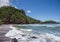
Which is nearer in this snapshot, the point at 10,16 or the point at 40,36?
the point at 40,36

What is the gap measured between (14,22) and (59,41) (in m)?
Answer: 11.2

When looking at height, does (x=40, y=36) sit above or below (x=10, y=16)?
below

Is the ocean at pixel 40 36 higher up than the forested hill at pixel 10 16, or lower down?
lower down

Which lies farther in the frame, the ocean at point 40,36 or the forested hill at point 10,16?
the forested hill at point 10,16

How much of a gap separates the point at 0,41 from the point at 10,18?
35.8ft

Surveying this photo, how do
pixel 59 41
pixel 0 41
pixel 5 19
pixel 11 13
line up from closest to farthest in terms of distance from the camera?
1. pixel 0 41
2. pixel 59 41
3. pixel 5 19
4. pixel 11 13

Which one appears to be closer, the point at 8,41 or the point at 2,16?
the point at 8,41

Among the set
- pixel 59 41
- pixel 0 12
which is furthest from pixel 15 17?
pixel 59 41

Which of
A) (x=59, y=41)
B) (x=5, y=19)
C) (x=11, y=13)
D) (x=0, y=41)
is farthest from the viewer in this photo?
(x=11, y=13)

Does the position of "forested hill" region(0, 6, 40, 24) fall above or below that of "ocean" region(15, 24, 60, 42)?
above

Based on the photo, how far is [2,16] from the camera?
13.2 metres

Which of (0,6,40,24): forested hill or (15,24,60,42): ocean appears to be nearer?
(15,24,60,42): ocean

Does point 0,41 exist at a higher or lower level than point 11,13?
lower

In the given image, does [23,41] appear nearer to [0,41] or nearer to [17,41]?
[17,41]
